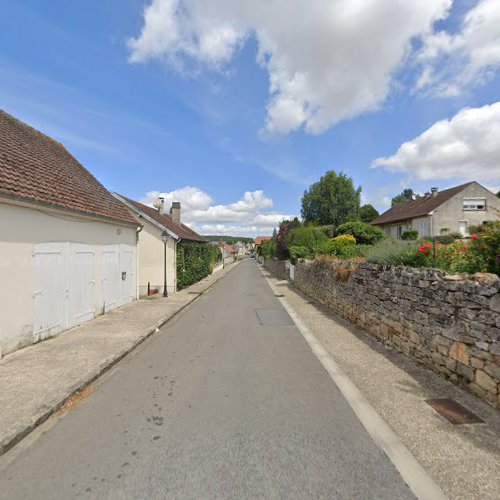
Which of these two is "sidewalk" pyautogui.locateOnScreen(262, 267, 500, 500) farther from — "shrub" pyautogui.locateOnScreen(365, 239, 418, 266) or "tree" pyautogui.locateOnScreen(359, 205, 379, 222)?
"tree" pyautogui.locateOnScreen(359, 205, 379, 222)

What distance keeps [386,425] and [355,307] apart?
500 centimetres

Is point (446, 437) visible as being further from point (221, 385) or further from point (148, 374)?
point (148, 374)

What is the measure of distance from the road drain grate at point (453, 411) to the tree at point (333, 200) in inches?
1534

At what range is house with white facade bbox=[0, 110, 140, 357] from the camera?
18.9 feet

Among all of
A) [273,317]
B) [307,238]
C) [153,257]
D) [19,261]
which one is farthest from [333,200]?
[19,261]

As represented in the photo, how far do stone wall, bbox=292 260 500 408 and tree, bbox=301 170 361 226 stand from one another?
35942 mm

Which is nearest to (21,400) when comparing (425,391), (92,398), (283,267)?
(92,398)

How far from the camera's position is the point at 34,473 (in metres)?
2.63

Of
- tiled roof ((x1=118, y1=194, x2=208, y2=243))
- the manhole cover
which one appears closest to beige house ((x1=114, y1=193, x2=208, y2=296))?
tiled roof ((x1=118, y1=194, x2=208, y2=243))

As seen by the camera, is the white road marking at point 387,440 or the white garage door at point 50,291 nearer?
the white road marking at point 387,440

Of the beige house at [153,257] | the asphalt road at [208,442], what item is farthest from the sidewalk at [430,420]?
the beige house at [153,257]

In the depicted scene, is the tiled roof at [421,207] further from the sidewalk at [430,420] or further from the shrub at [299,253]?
the sidewalk at [430,420]

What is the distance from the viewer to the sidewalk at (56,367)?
11.3ft

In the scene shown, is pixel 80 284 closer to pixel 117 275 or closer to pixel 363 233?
pixel 117 275
